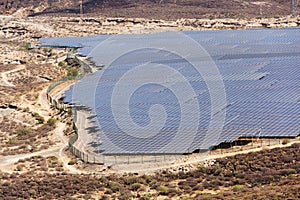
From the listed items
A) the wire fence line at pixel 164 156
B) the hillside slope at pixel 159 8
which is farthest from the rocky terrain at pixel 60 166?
the hillside slope at pixel 159 8

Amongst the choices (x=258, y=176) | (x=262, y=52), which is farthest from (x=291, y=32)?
(x=258, y=176)

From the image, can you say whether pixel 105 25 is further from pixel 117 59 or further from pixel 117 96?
pixel 117 96

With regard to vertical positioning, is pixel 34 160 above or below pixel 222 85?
below

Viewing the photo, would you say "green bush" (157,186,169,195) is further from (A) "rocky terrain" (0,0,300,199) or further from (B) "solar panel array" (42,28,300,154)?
(B) "solar panel array" (42,28,300,154)

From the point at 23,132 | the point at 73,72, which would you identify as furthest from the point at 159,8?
the point at 23,132

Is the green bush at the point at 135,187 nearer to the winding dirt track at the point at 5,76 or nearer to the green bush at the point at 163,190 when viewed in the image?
the green bush at the point at 163,190

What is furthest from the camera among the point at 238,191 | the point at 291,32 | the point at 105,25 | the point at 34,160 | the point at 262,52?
the point at 105,25

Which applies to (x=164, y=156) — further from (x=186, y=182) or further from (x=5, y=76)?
(x=5, y=76)
